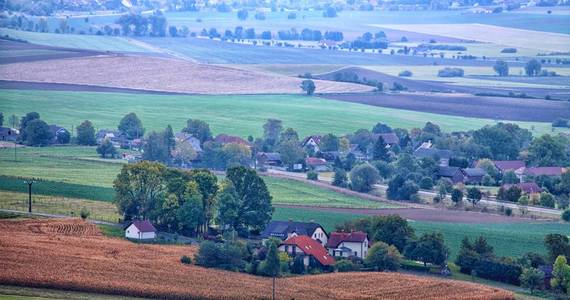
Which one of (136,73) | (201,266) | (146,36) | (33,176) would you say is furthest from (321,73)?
(201,266)

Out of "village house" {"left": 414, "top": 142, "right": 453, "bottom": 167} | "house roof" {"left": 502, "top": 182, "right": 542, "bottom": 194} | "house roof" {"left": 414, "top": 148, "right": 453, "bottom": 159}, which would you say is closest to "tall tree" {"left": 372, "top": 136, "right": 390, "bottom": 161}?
"village house" {"left": 414, "top": 142, "right": 453, "bottom": 167}

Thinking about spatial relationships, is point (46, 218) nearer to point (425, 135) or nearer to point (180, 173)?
point (180, 173)

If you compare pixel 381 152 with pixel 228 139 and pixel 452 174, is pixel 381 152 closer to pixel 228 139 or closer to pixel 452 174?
pixel 452 174

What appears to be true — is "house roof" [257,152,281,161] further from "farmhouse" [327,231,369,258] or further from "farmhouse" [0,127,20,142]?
"farmhouse" [327,231,369,258]

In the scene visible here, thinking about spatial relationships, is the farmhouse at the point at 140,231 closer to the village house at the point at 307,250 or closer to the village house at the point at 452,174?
the village house at the point at 307,250

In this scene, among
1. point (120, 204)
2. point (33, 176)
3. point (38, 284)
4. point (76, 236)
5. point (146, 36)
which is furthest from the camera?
point (146, 36)

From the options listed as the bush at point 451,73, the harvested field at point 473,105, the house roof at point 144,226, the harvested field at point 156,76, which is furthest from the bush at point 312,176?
the bush at point 451,73

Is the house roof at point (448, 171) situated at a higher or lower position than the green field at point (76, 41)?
lower
